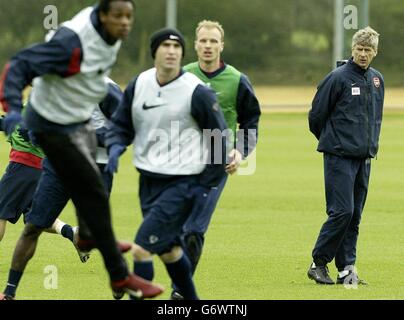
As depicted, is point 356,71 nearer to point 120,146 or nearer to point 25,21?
point 120,146

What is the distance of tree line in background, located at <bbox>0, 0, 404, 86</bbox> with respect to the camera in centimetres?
6500

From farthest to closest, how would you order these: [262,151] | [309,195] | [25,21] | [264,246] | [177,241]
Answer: [25,21]
[262,151]
[309,195]
[264,246]
[177,241]

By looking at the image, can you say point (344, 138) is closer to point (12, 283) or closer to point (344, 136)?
point (344, 136)

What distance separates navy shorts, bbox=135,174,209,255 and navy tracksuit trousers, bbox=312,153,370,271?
278 cm

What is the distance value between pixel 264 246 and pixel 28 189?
11.0 feet

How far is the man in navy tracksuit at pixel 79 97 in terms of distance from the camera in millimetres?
8578

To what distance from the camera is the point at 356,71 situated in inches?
477

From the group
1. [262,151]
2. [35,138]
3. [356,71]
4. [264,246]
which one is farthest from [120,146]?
[262,151]

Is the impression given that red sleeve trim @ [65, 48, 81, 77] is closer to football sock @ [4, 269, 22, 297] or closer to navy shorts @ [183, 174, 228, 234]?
navy shorts @ [183, 174, 228, 234]

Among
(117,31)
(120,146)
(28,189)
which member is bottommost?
(28,189)

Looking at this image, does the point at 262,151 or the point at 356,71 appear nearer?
the point at 356,71

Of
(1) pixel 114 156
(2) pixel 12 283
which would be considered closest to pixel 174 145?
(1) pixel 114 156

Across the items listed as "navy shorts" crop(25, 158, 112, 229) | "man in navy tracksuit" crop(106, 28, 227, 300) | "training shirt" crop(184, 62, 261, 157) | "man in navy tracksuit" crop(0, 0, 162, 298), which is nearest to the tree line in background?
"training shirt" crop(184, 62, 261, 157)

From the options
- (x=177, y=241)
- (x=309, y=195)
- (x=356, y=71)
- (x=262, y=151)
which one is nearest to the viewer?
(x=177, y=241)
